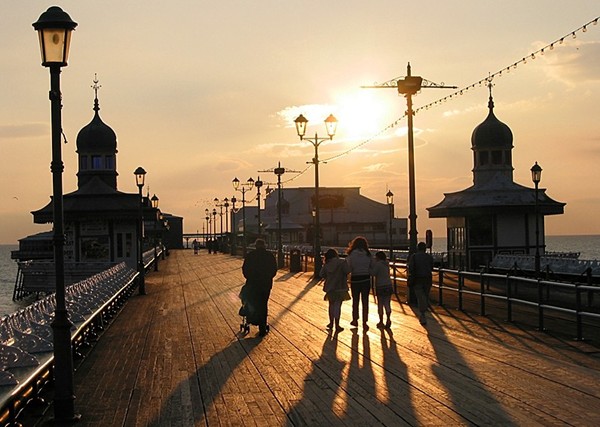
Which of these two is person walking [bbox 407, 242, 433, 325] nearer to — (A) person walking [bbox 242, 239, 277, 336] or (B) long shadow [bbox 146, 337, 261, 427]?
(A) person walking [bbox 242, 239, 277, 336]

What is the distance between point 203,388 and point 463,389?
3335 millimetres

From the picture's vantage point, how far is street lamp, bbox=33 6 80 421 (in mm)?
10148

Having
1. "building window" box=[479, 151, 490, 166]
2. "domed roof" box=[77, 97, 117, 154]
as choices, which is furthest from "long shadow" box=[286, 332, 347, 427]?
"domed roof" box=[77, 97, 117, 154]

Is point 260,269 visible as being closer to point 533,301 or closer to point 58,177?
point 533,301

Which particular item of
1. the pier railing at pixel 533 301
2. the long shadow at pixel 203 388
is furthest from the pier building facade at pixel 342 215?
the long shadow at pixel 203 388

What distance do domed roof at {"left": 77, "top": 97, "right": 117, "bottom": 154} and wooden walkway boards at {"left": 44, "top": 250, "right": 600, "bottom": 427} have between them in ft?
167

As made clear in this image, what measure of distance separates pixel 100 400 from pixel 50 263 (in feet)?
158

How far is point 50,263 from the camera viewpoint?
57875 millimetres

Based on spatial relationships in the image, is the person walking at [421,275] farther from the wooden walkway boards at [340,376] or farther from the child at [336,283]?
the child at [336,283]

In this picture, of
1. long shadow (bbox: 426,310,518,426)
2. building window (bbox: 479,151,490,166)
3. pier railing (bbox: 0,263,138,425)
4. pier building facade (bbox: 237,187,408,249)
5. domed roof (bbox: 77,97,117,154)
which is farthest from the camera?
pier building facade (bbox: 237,187,408,249)

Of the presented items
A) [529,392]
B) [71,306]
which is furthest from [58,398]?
[71,306]

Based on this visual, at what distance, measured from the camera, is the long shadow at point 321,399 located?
32.2 feet

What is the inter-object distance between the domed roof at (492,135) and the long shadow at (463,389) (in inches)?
1346

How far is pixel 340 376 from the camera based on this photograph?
12.7 m
